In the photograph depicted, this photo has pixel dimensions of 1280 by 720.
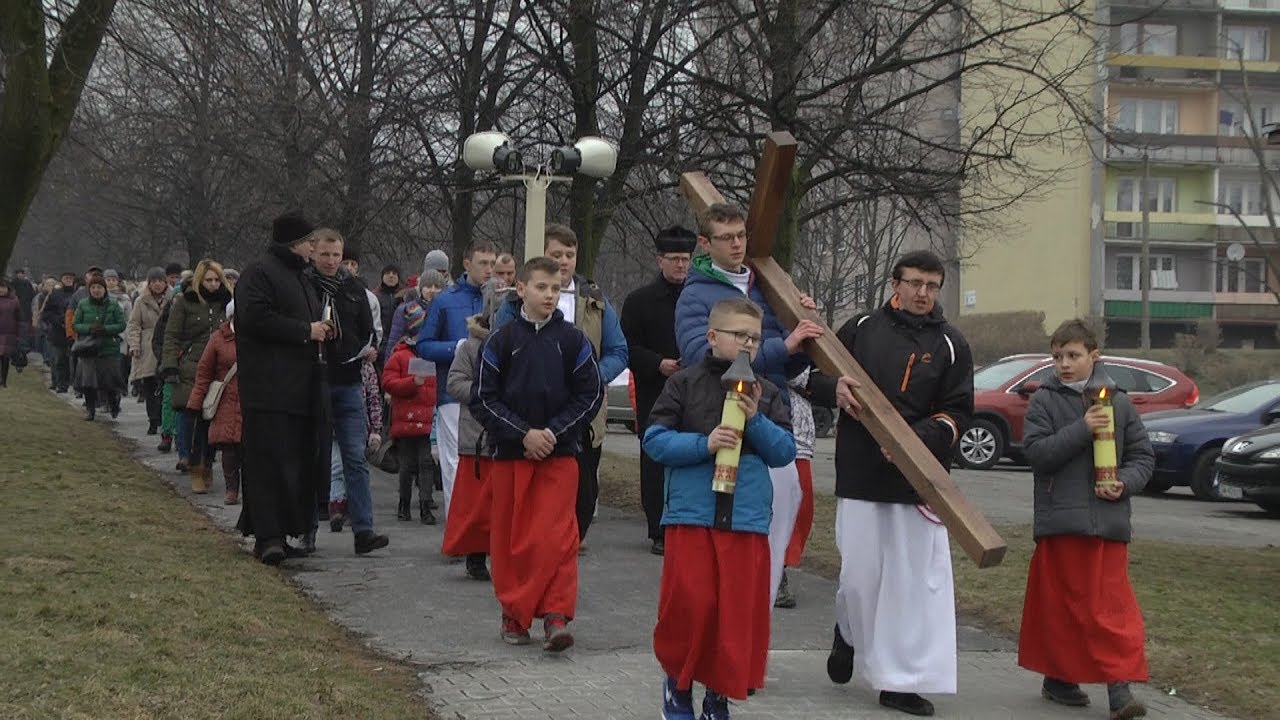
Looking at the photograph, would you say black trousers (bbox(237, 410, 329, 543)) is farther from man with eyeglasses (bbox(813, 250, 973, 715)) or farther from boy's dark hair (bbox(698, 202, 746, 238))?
man with eyeglasses (bbox(813, 250, 973, 715))

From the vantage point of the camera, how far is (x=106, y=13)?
13.0 meters

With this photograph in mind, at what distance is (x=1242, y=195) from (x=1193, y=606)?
63210 millimetres

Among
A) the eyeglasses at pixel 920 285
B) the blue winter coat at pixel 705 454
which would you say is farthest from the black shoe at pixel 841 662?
the eyeglasses at pixel 920 285

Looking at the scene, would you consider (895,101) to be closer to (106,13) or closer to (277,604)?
(106,13)

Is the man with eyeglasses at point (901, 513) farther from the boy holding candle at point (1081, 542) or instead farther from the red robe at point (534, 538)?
the red robe at point (534, 538)

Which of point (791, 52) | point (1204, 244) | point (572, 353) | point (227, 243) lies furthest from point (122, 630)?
point (1204, 244)

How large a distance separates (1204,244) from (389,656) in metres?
64.9

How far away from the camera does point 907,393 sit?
6.71m

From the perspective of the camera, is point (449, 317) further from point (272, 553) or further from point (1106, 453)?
point (1106, 453)

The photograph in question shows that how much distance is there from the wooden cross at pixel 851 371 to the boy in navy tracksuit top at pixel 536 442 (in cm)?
92

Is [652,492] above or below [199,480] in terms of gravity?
above

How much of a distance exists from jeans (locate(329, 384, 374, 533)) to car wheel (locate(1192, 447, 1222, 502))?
12.4 m

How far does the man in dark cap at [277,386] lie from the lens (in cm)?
954

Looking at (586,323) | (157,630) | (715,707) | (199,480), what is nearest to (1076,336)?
(715,707)
